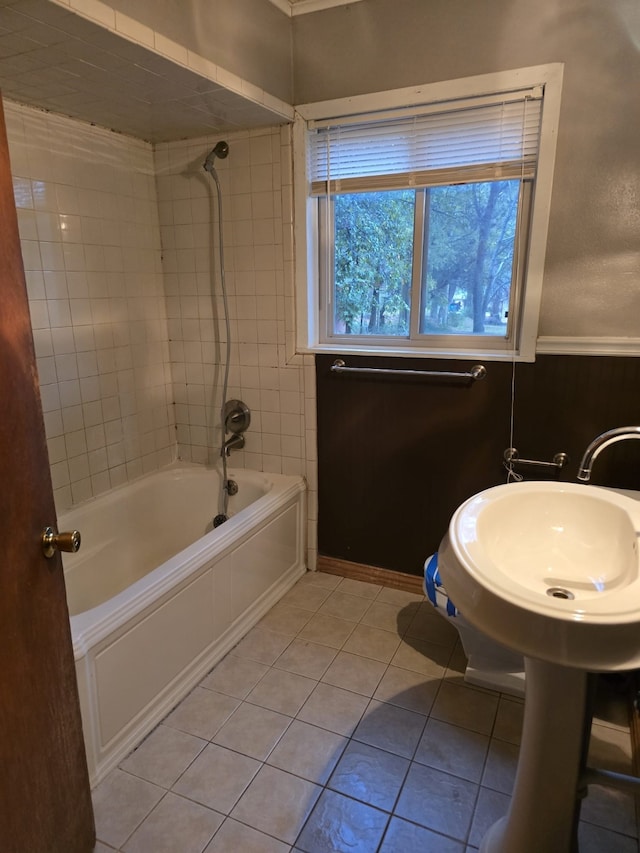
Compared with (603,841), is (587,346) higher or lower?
higher

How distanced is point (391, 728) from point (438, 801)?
0.89 ft

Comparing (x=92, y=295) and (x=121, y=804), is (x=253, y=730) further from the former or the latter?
(x=92, y=295)

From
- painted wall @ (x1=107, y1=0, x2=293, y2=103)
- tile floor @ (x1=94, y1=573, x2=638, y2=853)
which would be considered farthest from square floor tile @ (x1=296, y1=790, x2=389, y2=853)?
painted wall @ (x1=107, y1=0, x2=293, y2=103)

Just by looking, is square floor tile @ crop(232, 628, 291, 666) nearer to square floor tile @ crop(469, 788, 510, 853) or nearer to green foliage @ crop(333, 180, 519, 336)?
square floor tile @ crop(469, 788, 510, 853)

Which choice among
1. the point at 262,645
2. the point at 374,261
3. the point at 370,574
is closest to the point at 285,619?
the point at 262,645

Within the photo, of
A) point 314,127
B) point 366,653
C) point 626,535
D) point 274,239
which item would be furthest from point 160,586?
point 314,127

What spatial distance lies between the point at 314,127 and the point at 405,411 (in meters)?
1.24

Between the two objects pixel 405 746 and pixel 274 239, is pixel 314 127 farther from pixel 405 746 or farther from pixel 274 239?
pixel 405 746

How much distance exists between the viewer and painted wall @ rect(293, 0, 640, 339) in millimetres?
1769

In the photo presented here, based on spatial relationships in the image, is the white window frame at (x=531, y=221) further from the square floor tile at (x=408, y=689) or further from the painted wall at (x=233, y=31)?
the square floor tile at (x=408, y=689)

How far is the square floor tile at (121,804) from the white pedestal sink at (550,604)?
0.88 meters

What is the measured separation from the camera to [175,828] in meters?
1.40

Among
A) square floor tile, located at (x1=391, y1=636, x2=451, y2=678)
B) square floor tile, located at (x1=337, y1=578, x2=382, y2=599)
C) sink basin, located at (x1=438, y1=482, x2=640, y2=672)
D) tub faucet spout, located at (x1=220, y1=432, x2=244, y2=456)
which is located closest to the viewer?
sink basin, located at (x1=438, y1=482, x2=640, y2=672)

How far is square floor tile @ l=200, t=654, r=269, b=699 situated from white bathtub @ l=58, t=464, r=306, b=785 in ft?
0.13
